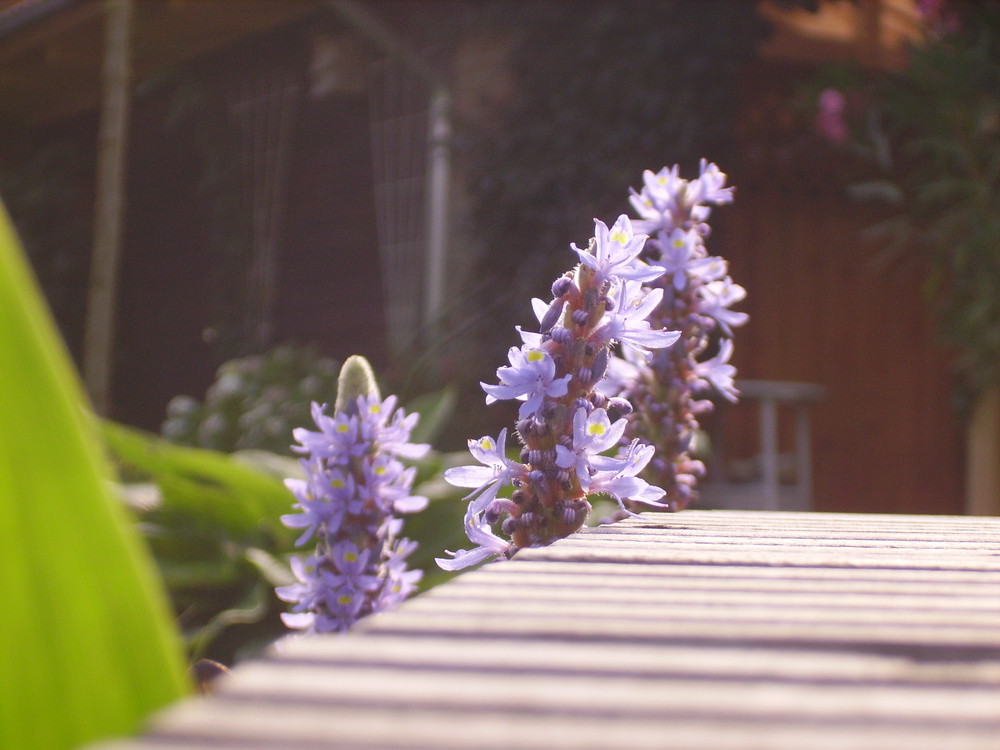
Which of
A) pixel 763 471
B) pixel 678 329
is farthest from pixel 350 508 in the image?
pixel 763 471

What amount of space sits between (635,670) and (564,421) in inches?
22.7

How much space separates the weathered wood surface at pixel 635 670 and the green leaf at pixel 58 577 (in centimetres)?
6

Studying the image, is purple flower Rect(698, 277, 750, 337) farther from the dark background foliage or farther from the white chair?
the dark background foliage

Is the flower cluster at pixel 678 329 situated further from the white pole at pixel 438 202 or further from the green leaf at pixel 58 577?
the white pole at pixel 438 202

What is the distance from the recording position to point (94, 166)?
7914 mm

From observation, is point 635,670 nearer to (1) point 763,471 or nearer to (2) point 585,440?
(2) point 585,440

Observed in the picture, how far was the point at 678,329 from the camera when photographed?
143 cm

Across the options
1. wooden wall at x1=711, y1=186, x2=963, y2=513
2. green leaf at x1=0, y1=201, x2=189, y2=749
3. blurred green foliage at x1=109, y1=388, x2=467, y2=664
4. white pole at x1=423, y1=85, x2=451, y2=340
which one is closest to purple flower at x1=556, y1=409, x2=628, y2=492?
green leaf at x1=0, y1=201, x2=189, y2=749

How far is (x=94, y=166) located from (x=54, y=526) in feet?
26.9

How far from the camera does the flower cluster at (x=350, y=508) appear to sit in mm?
1089

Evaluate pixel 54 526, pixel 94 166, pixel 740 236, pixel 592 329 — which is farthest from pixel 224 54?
pixel 54 526

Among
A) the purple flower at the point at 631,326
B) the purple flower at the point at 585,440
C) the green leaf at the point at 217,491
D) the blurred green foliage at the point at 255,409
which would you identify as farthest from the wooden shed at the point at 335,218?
the purple flower at the point at 585,440

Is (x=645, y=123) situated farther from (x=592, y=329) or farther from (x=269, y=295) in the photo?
(x=592, y=329)

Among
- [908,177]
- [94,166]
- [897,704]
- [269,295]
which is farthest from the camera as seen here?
[94,166]
